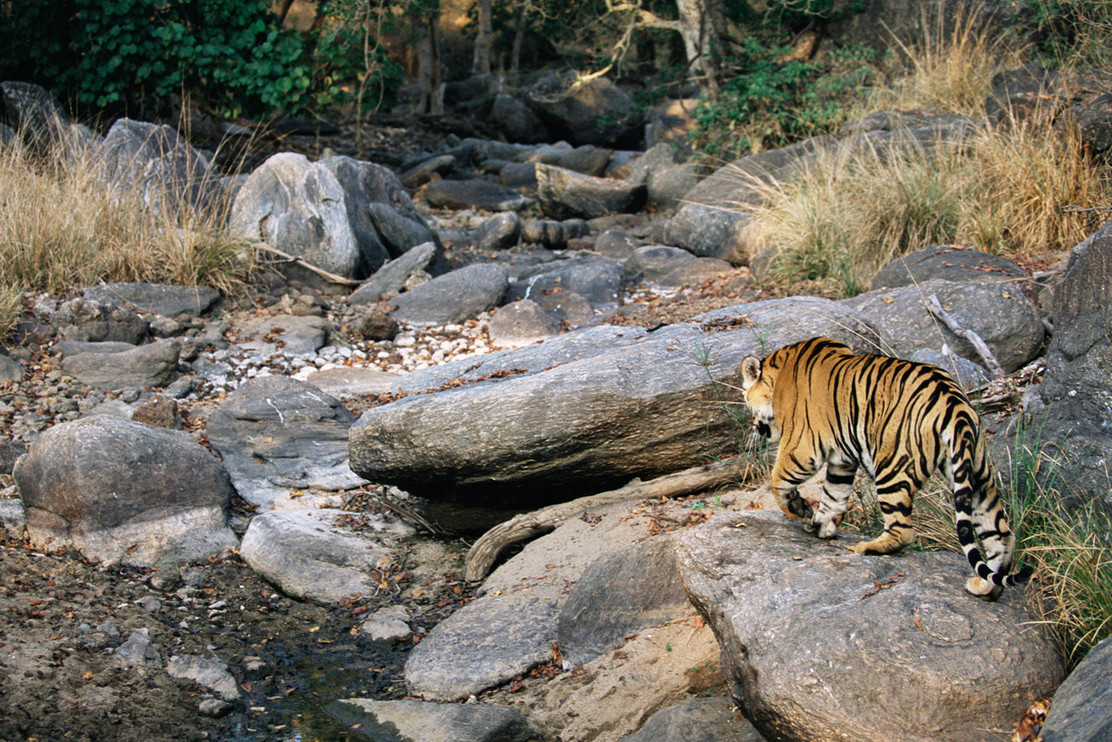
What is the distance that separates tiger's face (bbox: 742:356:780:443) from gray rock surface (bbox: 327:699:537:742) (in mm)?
1713

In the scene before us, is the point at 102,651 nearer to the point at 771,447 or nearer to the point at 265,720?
the point at 265,720

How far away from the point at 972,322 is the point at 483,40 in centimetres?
2196

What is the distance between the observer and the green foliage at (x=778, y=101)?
44.4 ft

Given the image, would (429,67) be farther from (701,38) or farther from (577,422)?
(577,422)

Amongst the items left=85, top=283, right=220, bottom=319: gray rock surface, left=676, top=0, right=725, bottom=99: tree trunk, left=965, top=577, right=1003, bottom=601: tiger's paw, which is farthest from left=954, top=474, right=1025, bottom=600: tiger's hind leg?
left=676, top=0, right=725, bottom=99: tree trunk

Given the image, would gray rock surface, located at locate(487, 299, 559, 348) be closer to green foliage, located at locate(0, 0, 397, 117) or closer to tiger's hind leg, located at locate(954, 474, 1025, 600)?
tiger's hind leg, located at locate(954, 474, 1025, 600)

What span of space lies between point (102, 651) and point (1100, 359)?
16.5 ft

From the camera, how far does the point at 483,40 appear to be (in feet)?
86.1

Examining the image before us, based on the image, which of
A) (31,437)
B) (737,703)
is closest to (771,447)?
(737,703)

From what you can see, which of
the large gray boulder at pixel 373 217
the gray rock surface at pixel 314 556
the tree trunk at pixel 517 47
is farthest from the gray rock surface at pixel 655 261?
the tree trunk at pixel 517 47

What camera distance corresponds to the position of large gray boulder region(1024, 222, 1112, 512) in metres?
4.15

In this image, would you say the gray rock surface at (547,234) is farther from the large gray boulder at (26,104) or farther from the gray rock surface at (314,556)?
the gray rock surface at (314,556)

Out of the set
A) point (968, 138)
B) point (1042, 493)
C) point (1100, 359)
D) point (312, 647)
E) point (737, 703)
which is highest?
point (968, 138)

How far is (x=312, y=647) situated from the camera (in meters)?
5.11
